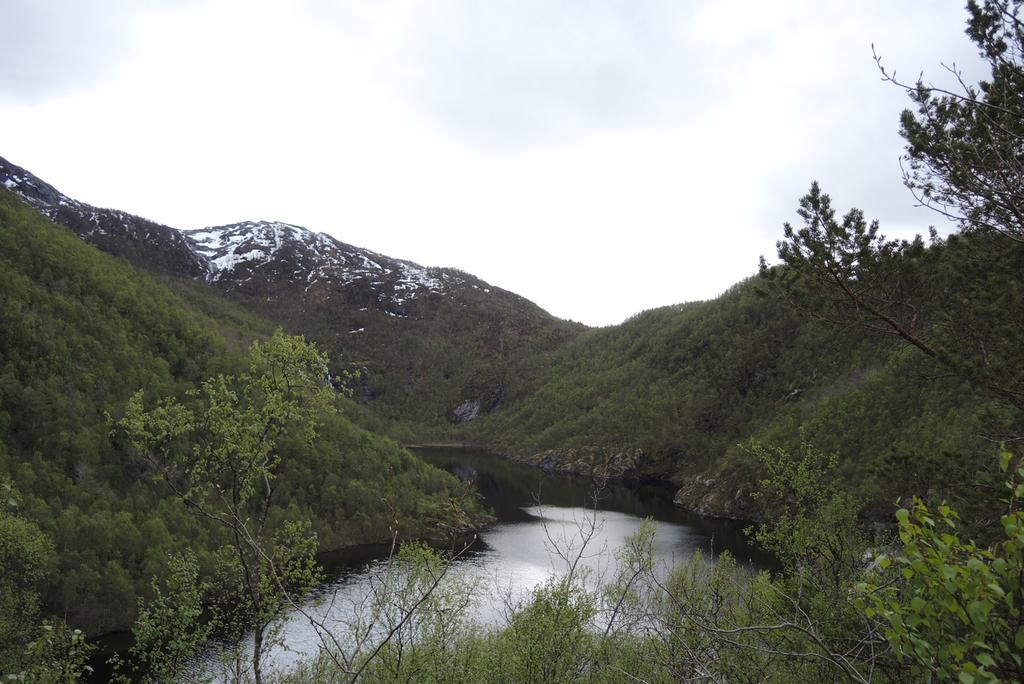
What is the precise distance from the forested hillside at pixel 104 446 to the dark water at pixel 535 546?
854 centimetres

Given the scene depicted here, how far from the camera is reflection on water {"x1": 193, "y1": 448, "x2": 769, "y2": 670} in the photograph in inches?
1464

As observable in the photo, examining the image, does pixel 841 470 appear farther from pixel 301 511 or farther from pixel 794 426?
pixel 301 511

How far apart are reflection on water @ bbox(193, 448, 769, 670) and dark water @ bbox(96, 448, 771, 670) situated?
0.32 feet

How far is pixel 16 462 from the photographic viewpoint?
5119 centimetres

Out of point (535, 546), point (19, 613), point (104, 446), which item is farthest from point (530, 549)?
point (104, 446)

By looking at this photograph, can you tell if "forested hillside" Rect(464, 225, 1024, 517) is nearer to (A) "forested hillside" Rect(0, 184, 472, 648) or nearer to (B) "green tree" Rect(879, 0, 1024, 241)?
(B) "green tree" Rect(879, 0, 1024, 241)

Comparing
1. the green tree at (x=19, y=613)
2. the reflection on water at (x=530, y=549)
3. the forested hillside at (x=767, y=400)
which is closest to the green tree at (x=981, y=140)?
the forested hillside at (x=767, y=400)

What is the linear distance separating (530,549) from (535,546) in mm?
1366

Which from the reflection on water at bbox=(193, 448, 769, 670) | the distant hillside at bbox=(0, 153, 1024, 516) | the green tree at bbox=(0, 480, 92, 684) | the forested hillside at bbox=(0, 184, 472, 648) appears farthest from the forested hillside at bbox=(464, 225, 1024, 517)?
the forested hillside at bbox=(0, 184, 472, 648)

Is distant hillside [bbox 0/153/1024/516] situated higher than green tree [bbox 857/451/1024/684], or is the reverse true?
distant hillside [bbox 0/153/1024/516]

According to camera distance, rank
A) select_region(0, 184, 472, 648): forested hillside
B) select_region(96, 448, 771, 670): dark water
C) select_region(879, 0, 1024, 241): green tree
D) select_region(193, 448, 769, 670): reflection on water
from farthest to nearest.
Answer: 1. select_region(0, 184, 472, 648): forested hillside
2. select_region(96, 448, 771, 670): dark water
3. select_region(193, 448, 769, 670): reflection on water
4. select_region(879, 0, 1024, 241): green tree

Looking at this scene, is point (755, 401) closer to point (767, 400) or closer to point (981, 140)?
point (767, 400)

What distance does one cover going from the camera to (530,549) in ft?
198

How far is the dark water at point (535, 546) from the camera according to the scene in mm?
38438
